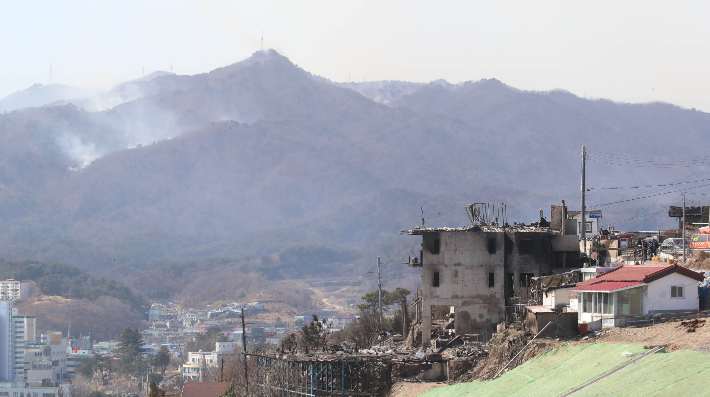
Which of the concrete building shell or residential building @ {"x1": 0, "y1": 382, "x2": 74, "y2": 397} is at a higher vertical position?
the concrete building shell

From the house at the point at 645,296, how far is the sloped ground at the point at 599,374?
119 inches

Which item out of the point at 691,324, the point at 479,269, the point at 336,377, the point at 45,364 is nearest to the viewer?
the point at 691,324

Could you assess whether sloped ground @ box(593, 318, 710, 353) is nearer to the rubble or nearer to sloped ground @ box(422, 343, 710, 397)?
the rubble

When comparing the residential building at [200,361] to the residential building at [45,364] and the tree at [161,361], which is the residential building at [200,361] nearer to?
the tree at [161,361]

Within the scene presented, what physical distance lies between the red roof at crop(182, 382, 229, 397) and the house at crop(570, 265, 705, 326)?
35.8 meters

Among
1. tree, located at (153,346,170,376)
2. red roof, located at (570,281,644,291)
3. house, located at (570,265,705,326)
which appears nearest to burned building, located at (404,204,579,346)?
red roof, located at (570,281,644,291)

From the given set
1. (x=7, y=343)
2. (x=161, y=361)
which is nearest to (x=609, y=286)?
(x=161, y=361)

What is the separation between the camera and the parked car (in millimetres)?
59734

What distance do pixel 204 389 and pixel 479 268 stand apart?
22928mm

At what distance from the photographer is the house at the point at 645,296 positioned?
114 ft

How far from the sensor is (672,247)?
62.3 m

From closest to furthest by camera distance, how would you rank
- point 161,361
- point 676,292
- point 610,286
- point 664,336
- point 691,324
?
point 664,336 < point 691,324 < point 676,292 < point 610,286 < point 161,361

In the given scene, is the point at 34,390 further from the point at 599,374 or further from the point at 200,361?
the point at 599,374

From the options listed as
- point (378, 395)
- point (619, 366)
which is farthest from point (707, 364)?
point (378, 395)
